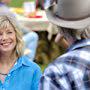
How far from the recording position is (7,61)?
3.84 m

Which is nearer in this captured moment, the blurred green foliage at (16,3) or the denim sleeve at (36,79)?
the denim sleeve at (36,79)

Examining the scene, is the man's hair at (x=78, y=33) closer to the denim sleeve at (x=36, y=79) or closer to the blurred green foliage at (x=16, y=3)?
the denim sleeve at (x=36, y=79)

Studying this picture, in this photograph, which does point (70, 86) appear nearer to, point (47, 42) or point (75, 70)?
point (75, 70)

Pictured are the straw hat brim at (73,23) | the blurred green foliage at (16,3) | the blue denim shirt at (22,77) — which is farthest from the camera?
the blurred green foliage at (16,3)

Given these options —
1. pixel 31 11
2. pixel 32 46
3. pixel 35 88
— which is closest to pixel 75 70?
pixel 35 88

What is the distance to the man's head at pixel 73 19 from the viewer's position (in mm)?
2590

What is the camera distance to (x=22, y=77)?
3.74 meters

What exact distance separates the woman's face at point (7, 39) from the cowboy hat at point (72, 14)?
1188 mm

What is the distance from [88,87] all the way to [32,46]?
4972 millimetres

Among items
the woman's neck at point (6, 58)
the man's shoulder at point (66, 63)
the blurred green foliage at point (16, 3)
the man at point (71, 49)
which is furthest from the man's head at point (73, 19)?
the blurred green foliage at point (16, 3)

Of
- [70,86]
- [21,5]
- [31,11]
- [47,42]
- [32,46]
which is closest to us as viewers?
[70,86]

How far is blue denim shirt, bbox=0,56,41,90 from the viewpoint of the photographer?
12.1ft

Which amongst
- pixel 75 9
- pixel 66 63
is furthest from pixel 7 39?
Answer: pixel 66 63

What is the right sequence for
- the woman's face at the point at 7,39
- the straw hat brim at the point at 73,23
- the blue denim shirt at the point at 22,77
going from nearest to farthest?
1. the straw hat brim at the point at 73,23
2. the blue denim shirt at the point at 22,77
3. the woman's face at the point at 7,39
